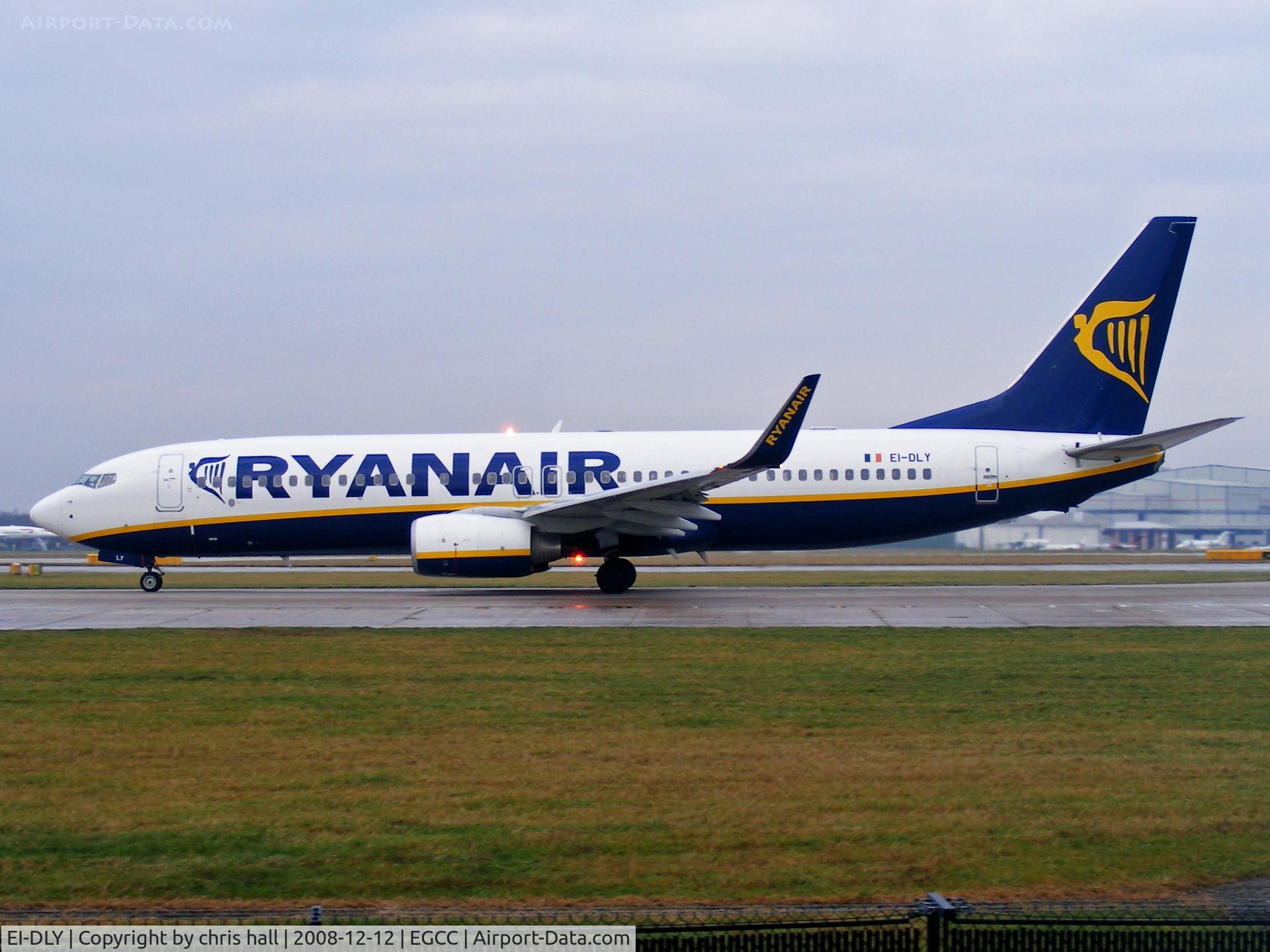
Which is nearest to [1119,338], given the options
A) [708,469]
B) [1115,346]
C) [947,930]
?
[1115,346]

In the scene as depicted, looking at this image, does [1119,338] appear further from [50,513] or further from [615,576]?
[50,513]

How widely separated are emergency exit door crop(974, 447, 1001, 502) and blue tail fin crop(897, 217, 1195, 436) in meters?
1.45

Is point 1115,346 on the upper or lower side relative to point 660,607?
upper

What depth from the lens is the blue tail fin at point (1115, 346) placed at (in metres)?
26.0

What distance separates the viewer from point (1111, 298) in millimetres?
26094

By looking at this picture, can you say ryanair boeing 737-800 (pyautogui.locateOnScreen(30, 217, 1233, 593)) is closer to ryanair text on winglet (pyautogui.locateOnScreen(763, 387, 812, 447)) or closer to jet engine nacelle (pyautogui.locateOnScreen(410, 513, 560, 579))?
jet engine nacelle (pyautogui.locateOnScreen(410, 513, 560, 579))

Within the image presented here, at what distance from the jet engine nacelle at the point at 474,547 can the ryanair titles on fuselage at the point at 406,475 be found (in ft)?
6.95

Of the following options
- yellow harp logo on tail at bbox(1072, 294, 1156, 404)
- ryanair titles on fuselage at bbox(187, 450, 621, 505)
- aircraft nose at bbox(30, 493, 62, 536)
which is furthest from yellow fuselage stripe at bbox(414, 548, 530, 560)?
yellow harp logo on tail at bbox(1072, 294, 1156, 404)

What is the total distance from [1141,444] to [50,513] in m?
24.4

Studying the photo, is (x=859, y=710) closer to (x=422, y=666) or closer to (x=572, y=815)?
(x=572, y=815)

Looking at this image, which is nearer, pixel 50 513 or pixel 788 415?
pixel 788 415

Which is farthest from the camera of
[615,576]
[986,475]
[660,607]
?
[986,475]

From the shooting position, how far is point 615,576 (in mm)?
25062

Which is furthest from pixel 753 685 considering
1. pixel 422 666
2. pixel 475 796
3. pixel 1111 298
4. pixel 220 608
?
pixel 1111 298
